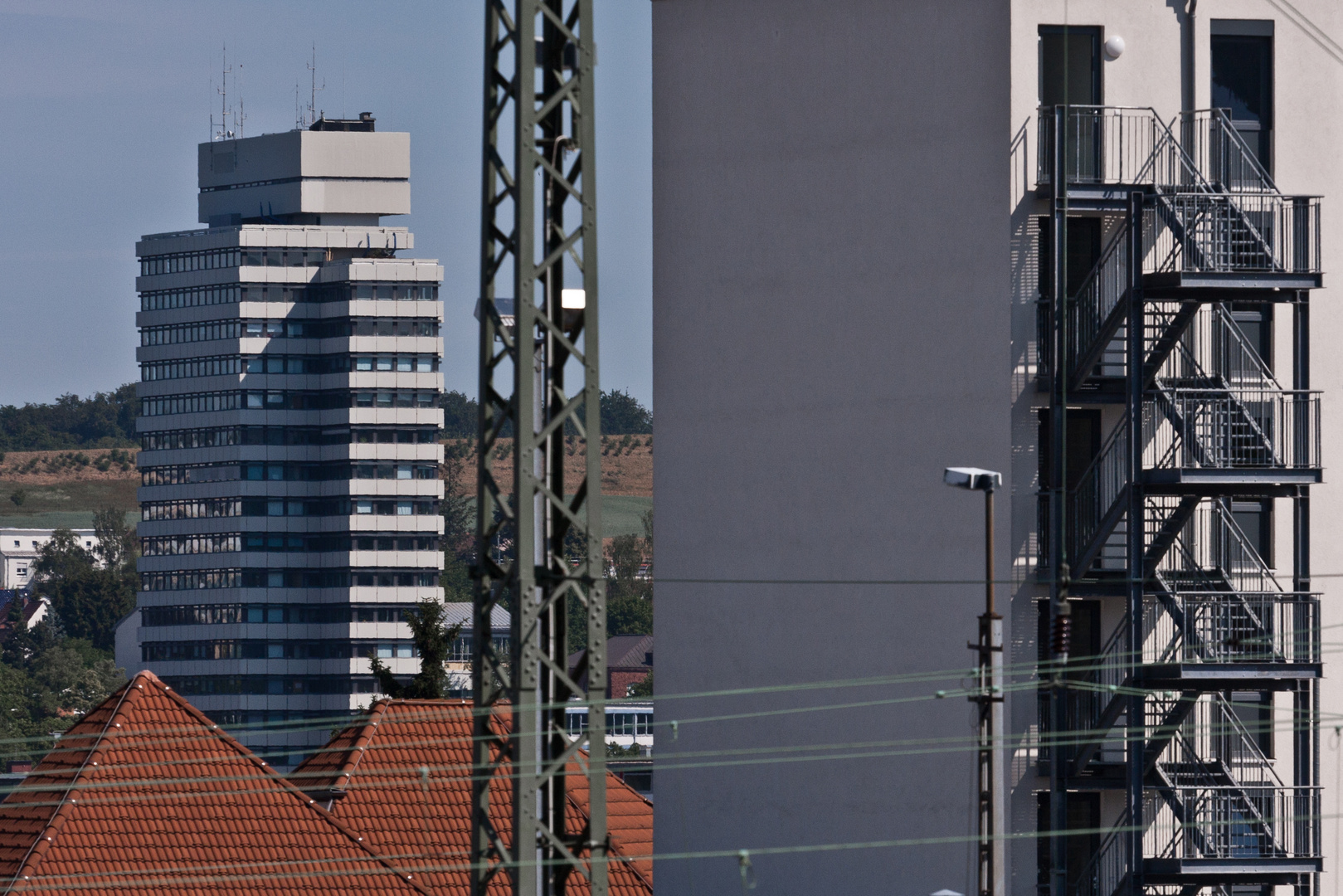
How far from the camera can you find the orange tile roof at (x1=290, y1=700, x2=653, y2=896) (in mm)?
34875

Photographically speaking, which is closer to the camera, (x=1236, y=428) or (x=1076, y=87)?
(x=1236, y=428)

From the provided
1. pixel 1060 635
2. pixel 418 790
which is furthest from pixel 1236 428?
pixel 418 790

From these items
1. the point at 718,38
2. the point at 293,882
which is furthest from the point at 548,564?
the point at 718,38

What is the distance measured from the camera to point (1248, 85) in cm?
3597

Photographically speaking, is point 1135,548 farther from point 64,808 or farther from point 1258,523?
point 64,808

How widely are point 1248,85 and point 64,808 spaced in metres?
21.8

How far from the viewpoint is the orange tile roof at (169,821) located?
104 ft

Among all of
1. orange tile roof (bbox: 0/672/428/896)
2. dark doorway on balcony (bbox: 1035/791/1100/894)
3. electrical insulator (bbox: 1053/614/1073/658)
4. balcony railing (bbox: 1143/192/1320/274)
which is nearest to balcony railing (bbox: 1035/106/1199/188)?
balcony railing (bbox: 1143/192/1320/274)

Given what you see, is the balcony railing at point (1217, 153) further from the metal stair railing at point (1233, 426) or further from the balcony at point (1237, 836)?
the balcony at point (1237, 836)

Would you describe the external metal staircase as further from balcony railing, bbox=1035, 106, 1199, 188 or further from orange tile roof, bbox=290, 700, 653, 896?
orange tile roof, bbox=290, 700, 653, 896

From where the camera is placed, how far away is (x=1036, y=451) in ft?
115

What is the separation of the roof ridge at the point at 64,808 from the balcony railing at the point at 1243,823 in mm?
15462

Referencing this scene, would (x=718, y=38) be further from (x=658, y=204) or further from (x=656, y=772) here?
(x=656, y=772)

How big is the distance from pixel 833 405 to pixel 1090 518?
19.0ft
